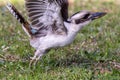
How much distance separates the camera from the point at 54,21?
268 inches

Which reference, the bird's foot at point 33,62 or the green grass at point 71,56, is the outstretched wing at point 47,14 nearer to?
the bird's foot at point 33,62

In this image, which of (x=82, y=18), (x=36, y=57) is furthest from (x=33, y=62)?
(x=82, y=18)

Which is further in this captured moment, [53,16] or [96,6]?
[96,6]

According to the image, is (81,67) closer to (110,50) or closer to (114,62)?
(114,62)

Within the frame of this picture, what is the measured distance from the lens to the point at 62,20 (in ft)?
22.2

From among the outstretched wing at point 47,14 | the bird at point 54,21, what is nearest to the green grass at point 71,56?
the bird at point 54,21

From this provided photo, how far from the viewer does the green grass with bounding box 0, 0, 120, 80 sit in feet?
22.1

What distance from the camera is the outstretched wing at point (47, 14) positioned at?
671cm

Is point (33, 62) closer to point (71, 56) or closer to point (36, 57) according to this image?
point (36, 57)

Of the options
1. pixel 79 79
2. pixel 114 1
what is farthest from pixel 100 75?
pixel 114 1

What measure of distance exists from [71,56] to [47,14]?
1.32 metres

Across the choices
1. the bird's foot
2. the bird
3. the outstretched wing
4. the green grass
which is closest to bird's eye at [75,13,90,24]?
the bird

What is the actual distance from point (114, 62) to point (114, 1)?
6.93 meters

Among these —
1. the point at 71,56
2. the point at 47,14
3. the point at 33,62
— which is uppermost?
the point at 47,14
